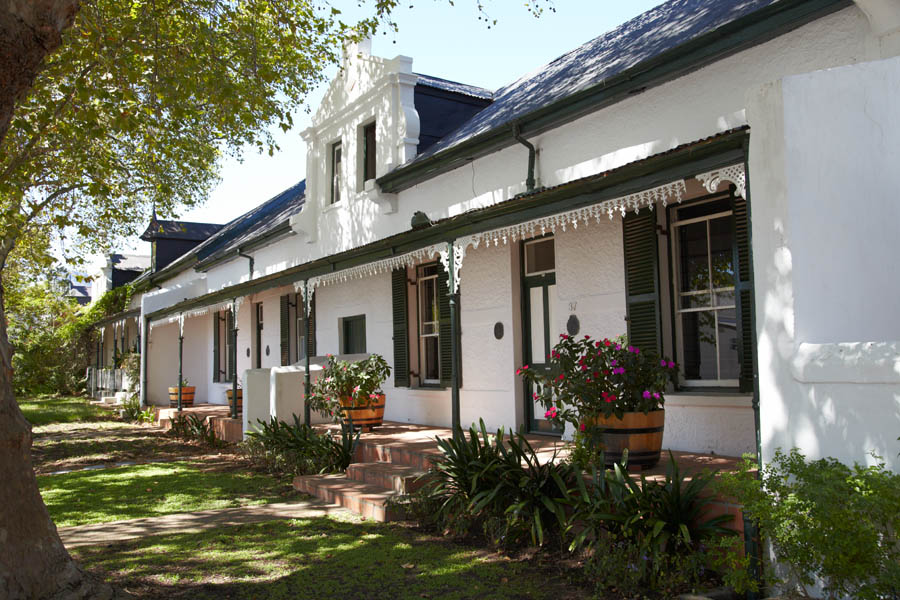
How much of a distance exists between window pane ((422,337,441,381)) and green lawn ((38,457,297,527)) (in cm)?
291

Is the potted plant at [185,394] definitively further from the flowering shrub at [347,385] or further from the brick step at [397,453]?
the brick step at [397,453]

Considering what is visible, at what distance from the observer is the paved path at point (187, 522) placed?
21.6 feet

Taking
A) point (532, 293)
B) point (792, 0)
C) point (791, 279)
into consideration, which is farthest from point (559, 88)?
point (791, 279)

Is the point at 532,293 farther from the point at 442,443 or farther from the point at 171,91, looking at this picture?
the point at 171,91

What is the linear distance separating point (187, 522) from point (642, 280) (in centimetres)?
513

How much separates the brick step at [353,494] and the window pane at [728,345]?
340cm

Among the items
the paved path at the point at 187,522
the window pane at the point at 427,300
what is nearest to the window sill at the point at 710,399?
the paved path at the point at 187,522

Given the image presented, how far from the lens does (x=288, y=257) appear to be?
570 inches

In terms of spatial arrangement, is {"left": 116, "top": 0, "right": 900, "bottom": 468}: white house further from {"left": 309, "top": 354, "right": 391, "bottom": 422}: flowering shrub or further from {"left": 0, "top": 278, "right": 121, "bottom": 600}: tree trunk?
{"left": 0, "top": 278, "right": 121, "bottom": 600}: tree trunk

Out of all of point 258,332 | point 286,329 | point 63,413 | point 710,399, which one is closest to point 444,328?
point 710,399

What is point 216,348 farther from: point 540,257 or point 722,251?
point 722,251

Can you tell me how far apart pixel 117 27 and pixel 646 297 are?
709 centimetres

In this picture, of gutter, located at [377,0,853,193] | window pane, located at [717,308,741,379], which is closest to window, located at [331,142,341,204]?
gutter, located at [377,0,853,193]

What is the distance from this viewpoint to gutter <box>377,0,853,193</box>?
5.97 meters
